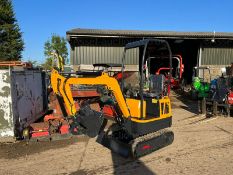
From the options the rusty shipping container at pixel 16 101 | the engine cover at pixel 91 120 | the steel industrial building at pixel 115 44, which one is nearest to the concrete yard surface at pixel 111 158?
the rusty shipping container at pixel 16 101

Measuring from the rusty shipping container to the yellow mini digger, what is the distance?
1486 millimetres

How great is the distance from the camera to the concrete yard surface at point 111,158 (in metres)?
5.49

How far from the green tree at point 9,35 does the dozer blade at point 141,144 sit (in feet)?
104

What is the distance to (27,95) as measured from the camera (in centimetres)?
822

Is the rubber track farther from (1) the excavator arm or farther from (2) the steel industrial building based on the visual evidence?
(2) the steel industrial building

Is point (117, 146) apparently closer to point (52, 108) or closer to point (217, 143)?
point (217, 143)

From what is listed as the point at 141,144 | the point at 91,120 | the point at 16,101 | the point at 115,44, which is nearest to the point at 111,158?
the point at 141,144

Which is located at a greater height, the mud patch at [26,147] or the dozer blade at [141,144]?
the dozer blade at [141,144]

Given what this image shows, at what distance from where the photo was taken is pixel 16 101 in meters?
7.21

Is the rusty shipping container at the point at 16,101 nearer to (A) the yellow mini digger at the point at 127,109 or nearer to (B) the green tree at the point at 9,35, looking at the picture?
(A) the yellow mini digger at the point at 127,109

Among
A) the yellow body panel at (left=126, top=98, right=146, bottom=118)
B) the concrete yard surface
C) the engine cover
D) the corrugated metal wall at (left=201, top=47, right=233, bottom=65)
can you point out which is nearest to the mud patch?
the concrete yard surface

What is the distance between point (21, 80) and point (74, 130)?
2.53 meters

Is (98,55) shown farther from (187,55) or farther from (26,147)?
(26,147)

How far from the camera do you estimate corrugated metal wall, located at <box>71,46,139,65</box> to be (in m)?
17.2
